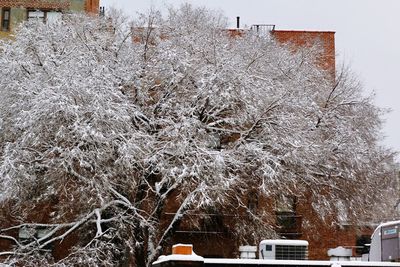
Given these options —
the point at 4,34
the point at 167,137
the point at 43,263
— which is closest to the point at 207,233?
the point at 167,137

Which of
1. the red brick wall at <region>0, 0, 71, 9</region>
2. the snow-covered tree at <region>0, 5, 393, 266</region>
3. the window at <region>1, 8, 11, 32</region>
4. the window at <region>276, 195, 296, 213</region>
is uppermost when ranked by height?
the red brick wall at <region>0, 0, 71, 9</region>

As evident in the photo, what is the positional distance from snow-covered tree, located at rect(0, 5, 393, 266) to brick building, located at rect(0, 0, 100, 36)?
9.71 meters

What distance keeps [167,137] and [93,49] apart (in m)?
4.82

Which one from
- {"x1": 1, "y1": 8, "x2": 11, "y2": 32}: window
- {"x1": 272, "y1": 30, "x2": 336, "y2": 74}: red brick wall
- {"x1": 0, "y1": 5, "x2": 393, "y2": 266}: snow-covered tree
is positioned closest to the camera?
{"x1": 0, "y1": 5, "x2": 393, "y2": 266}: snow-covered tree

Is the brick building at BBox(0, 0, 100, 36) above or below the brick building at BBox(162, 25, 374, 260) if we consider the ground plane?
above

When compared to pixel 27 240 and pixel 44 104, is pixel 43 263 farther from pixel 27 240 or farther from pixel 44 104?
pixel 44 104

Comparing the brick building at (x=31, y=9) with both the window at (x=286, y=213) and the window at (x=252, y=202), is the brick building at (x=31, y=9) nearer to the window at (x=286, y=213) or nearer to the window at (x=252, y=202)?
the window at (x=286, y=213)

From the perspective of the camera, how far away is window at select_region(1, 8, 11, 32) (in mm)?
37719

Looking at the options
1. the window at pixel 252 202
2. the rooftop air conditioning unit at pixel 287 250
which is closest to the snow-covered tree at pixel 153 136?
the window at pixel 252 202

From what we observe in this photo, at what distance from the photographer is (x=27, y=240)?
2488cm

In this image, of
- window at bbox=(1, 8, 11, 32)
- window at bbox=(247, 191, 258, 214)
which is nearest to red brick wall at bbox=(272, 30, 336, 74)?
window at bbox=(247, 191, 258, 214)

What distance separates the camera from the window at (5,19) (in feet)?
124

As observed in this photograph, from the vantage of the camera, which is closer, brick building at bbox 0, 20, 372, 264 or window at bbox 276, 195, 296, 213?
window at bbox 276, 195, 296, 213

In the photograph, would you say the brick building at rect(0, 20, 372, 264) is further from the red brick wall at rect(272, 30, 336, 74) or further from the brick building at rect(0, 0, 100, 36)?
the brick building at rect(0, 0, 100, 36)
